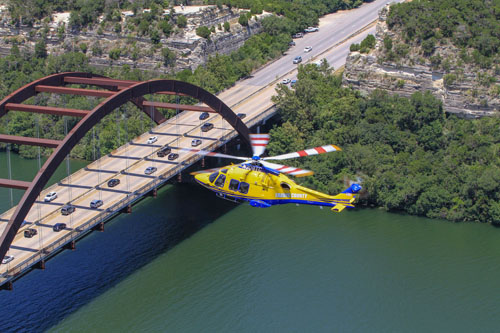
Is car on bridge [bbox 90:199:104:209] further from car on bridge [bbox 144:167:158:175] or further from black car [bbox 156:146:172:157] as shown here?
black car [bbox 156:146:172:157]

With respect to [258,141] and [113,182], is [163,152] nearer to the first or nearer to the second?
[113,182]

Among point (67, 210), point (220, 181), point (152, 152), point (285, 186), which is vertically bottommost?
point (67, 210)

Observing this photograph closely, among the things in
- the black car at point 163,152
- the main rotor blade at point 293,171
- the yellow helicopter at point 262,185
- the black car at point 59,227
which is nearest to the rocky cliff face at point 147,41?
the black car at point 163,152

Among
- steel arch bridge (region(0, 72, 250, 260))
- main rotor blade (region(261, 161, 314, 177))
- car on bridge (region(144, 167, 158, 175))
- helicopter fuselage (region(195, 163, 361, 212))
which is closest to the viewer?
steel arch bridge (region(0, 72, 250, 260))

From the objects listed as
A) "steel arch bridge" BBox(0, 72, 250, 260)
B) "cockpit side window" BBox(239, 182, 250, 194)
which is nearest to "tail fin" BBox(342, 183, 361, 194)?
"cockpit side window" BBox(239, 182, 250, 194)

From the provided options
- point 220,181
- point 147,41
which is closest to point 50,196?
point 220,181

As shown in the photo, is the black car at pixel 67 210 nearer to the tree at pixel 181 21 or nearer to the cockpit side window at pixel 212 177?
the cockpit side window at pixel 212 177
